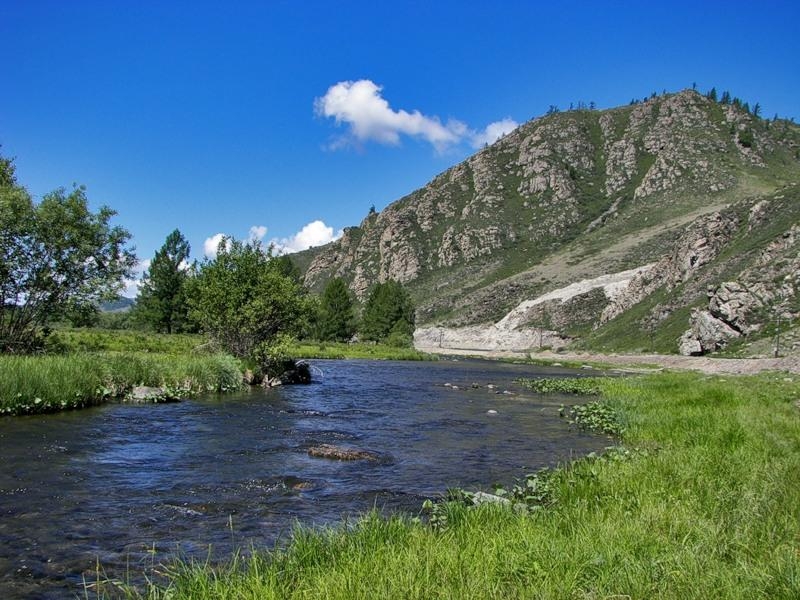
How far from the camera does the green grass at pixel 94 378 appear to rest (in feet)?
63.7

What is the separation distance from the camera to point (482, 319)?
166625mm

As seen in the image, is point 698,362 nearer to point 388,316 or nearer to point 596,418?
point 596,418

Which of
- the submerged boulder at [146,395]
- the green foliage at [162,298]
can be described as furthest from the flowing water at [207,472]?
the green foliage at [162,298]

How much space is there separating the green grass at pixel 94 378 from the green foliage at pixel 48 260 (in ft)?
14.5

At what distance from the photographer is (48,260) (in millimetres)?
28625

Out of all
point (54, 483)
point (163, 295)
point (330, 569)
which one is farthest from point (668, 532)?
point (163, 295)

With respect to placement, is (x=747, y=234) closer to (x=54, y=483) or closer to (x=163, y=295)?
(x=163, y=295)

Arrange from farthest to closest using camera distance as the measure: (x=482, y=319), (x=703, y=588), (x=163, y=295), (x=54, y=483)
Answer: (x=482, y=319) → (x=163, y=295) → (x=54, y=483) → (x=703, y=588)

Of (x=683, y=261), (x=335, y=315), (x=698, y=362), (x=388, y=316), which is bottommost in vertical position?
(x=698, y=362)

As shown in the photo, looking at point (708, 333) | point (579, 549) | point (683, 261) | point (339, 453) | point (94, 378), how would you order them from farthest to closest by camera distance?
point (683, 261) < point (708, 333) < point (94, 378) < point (339, 453) < point (579, 549)

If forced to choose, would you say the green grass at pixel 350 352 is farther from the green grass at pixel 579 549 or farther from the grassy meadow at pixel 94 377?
the green grass at pixel 579 549

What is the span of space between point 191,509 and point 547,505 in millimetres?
6418

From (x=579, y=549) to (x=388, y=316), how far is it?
122m

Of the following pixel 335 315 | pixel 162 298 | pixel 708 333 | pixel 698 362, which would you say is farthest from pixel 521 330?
pixel 162 298
